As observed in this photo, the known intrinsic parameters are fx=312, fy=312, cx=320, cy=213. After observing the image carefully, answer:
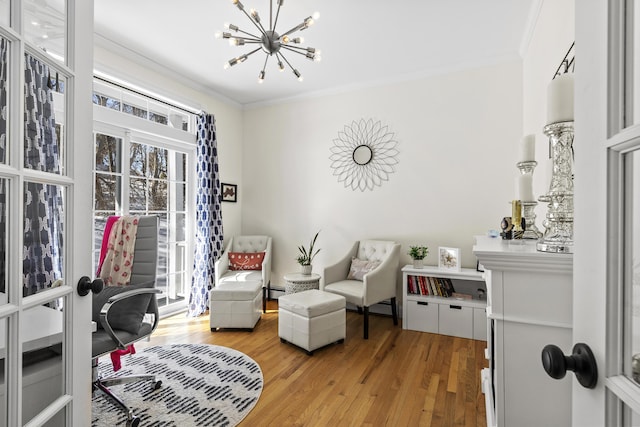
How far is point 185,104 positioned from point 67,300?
10.7 ft

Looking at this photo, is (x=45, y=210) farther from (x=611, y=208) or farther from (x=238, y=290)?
(x=238, y=290)

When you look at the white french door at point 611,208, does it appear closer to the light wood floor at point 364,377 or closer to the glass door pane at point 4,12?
the glass door pane at point 4,12

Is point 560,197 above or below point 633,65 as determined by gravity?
A: below

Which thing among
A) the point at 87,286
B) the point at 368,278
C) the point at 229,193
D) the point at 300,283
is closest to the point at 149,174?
the point at 229,193

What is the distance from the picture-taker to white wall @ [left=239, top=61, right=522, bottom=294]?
322cm

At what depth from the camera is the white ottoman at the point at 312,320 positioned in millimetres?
2619

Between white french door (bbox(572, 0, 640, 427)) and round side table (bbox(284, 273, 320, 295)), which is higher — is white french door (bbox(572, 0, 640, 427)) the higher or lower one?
the higher one

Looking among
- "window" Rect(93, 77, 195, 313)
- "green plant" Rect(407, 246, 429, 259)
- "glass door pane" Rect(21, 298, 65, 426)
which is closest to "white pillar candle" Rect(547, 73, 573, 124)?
"glass door pane" Rect(21, 298, 65, 426)

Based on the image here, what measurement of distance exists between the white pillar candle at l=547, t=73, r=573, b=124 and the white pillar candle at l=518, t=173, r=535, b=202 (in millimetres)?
491

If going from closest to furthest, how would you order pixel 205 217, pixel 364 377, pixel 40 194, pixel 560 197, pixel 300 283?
pixel 40 194
pixel 560 197
pixel 364 377
pixel 300 283
pixel 205 217

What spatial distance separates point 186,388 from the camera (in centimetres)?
210

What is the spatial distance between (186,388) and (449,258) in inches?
102

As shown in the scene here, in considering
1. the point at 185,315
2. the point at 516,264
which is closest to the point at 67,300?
the point at 516,264

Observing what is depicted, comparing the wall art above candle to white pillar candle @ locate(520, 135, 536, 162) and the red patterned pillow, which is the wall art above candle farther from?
white pillar candle @ locate(520, 135, 536, 162)
